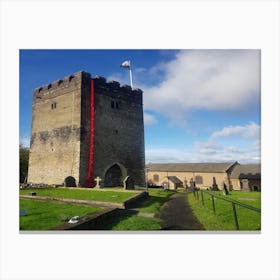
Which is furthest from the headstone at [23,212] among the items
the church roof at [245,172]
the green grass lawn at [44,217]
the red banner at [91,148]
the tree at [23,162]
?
the church roof at [245,172]

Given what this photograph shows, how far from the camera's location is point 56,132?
1364 centimetres

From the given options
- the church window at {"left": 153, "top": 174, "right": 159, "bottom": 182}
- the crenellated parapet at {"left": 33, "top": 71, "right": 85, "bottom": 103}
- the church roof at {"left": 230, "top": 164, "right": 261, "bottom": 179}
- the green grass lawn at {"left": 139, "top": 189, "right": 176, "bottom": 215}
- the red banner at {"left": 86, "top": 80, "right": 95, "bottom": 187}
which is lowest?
the church window at {"left": 153, "top": 174, "right": 159, "bottom": 182}

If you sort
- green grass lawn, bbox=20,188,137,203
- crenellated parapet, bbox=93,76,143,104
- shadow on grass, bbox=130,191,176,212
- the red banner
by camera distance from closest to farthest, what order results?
shadow on grass, bbox=130,191,176,212, green grass lawn, bbox=20,188,137,203, the red banner, crenellated parapet, bbox=93,76,143,104

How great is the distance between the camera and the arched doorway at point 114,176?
45.4 feet

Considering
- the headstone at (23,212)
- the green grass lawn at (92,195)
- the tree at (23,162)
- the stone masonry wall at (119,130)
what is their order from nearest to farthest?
the headstone at (23,212), the green grass lawn at (92,195), the stone masonry wall at (119,130), the tree at (23,162)

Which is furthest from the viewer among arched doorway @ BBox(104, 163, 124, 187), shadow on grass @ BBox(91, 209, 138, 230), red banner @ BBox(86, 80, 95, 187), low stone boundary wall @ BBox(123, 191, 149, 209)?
arched doorway @ BBox(104, 163, 124, 187)

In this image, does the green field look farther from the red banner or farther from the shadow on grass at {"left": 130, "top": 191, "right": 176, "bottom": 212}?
the red banner

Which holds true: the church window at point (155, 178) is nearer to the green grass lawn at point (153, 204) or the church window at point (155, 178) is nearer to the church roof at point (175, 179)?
the church roof at point (175, 179)

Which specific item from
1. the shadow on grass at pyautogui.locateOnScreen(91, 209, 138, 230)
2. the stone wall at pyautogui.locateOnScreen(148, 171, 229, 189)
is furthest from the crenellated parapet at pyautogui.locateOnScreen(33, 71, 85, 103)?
the stone wall at pyautogui.locateOnScreen(148, 171, 229, 189)

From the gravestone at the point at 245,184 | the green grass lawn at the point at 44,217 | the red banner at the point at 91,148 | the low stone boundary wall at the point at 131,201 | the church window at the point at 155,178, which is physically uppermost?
the red banner at the point at 91,148

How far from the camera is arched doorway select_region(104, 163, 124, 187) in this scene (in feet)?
45.4

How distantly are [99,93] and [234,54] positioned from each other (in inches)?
375

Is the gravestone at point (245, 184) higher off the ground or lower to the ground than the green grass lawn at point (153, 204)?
lower
